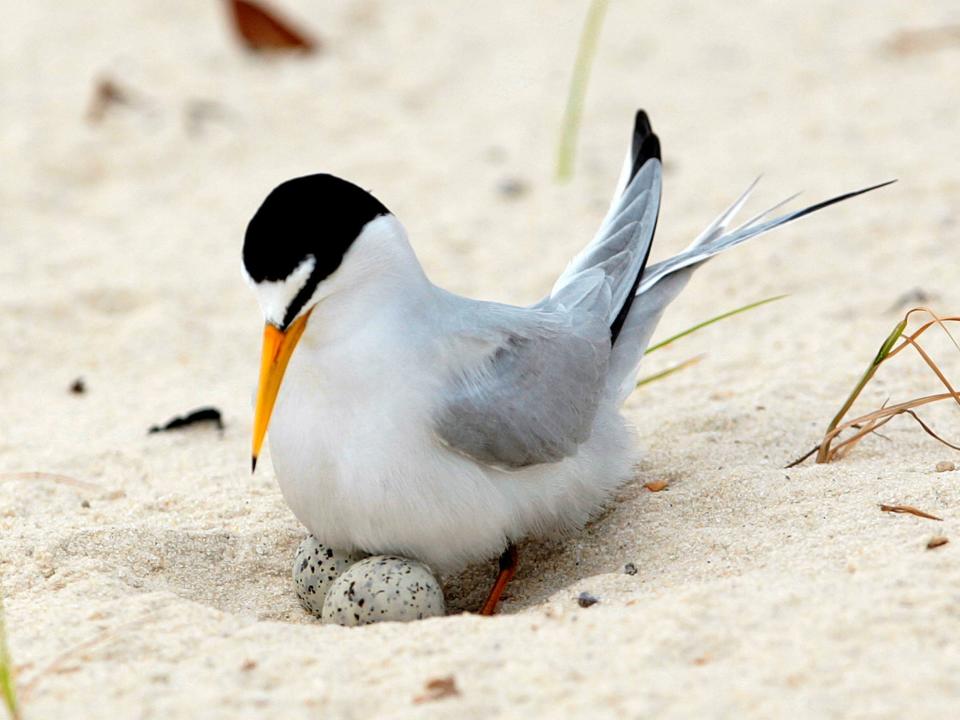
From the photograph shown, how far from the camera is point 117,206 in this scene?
7180mm

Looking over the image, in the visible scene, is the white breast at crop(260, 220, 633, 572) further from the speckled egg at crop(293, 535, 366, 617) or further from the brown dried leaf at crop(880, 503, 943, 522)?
the brown dried leaf at crop(880, 503, 943, 522)

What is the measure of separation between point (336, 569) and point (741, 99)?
5119 millimetres

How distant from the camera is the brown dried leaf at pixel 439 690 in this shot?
8.38 ft

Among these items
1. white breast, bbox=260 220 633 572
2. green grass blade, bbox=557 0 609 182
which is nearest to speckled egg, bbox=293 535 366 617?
white breast, bbox=260 220 633 572

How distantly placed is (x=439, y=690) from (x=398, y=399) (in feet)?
3.11

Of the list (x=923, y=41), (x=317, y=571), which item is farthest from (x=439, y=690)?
(x=923, y=41)

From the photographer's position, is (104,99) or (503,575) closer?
(503,575)

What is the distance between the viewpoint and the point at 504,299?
19.3 ft

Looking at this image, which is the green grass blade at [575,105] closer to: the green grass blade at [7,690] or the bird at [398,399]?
the bird at [398,399]

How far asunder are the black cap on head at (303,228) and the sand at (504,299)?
809 mm

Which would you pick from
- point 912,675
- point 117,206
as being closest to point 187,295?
Answer: point 117,206

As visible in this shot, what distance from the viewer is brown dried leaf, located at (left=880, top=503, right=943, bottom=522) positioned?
328 centimetres

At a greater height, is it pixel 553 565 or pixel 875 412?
pixel 875 412

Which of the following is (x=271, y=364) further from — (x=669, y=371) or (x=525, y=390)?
(x=669, y=371)
